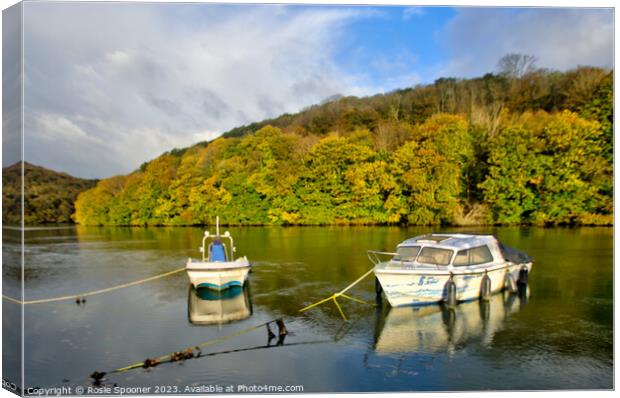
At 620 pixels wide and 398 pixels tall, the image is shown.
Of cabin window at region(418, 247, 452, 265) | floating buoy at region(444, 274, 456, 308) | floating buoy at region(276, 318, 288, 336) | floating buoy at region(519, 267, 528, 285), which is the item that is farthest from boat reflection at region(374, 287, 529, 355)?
floating buoy at region(276, 318, 288, 336)

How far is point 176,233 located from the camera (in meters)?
31.7

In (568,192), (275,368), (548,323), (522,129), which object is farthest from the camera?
(522,129)

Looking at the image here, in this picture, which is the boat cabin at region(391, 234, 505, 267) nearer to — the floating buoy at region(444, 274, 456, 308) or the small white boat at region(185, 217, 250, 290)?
the floating buoy at region(444, 274, 456, 308)

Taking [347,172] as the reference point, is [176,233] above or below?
below

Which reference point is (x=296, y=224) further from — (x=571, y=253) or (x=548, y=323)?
(x=548, y=323)

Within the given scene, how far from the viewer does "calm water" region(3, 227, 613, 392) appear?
26.4 feet

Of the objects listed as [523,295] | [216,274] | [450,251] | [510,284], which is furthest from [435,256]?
[216,274]

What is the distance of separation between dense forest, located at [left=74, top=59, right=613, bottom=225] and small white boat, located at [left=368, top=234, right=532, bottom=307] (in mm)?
6143

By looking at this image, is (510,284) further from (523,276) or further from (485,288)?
(485,288)

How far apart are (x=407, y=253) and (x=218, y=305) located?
5142 millimetres

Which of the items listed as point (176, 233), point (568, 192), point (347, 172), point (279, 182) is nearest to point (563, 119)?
point (568, 192)

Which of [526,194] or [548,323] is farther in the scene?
[526,194]

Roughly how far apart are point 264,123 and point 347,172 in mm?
4648

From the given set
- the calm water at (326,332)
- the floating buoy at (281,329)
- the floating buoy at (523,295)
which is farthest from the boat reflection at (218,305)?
the floating buoy at (523,295)
